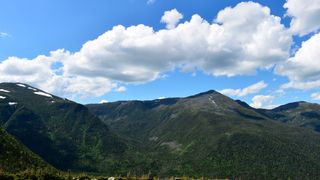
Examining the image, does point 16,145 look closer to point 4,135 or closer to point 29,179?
point 4,135

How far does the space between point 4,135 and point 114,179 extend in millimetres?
154719

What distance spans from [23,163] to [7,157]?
9424mm

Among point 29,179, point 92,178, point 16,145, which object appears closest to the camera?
point 29,179

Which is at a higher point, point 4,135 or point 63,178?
point 4,135

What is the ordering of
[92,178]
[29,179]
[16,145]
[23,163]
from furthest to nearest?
[16,145] → [23,163] → [92,178] → [29,179]

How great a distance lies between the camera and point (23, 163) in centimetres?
13838

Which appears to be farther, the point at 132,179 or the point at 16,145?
the point at 16,145

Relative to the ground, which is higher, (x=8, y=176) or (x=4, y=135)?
(x=4, y=135)

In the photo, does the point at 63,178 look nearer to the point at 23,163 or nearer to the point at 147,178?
the point at 147,178

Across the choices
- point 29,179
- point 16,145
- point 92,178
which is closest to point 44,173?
point 29,179

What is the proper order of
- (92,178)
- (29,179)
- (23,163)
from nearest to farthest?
1. (29,179)
2. (92,178)
3. (23,163)

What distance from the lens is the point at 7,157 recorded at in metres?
144

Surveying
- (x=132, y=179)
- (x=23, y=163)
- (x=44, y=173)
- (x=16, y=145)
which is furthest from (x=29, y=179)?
(x=16, y=145)

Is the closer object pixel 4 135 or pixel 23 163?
pixel 23 163
